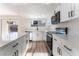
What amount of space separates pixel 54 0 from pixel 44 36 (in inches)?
64.6

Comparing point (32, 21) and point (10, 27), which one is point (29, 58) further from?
point (10, 27)

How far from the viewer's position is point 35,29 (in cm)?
254

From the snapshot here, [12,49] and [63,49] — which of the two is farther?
[63,49]

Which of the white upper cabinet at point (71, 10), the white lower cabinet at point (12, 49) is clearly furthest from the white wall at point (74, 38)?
the white lower cabinet at point (12, 49)

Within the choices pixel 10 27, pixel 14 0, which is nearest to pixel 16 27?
pixel 10 27

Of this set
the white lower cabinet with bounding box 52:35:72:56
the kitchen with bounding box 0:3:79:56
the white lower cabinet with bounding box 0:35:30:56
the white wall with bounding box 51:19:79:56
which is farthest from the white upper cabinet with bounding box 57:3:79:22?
the white lower cabinet with bounding box 0:35:30:56

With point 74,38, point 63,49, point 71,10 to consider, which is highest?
point 71,10

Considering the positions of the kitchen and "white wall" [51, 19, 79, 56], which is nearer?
"white wall" [51, 19, 79, 56]

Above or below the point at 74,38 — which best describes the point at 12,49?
below

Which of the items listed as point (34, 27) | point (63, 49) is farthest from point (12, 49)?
point (34, 27)

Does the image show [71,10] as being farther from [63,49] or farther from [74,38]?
[63,49]

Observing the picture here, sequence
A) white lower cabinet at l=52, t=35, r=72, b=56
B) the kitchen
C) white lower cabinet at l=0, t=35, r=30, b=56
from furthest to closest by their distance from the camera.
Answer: the kitchen < white lower cabinet at l=52, t=35, r=72, b=56 < white lower cabinet at l=0, t=35, r=30, b=56

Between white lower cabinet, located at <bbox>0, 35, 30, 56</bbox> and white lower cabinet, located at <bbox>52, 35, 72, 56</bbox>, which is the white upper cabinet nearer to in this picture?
white lower cabinet, located at <bbox>52, 35, 72, 56</bbox>

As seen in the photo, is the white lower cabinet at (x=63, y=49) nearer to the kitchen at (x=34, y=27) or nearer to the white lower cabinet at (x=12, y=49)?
the kitchen at (x=34, y=27)
